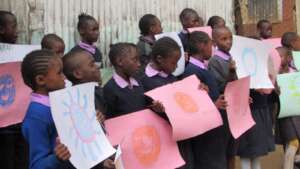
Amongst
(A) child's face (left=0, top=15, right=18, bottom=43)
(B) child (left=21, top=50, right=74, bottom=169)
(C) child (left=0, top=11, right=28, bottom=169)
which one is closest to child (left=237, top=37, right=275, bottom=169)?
(C) child (left=0, top=11, right=28, bottom=169)

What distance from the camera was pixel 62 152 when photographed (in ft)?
8.71

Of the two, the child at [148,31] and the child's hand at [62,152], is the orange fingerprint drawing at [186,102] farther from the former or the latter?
the child's hand at [62,152]

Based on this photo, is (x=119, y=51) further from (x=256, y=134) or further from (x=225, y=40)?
(x=256, y=134)

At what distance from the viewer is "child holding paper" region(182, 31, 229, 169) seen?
14.1 feet

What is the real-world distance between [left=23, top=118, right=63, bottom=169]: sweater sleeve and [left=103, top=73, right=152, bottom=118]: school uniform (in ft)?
3.29

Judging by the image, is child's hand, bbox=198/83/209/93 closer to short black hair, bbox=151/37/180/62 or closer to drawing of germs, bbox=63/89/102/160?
short black hair, bbox=151/37/180/62

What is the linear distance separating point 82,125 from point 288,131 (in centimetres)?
333

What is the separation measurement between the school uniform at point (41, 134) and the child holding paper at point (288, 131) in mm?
3370

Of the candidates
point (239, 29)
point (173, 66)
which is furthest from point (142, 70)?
point (239, 29)

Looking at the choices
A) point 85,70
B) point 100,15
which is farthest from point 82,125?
point 100,15

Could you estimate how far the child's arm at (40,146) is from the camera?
273 cm

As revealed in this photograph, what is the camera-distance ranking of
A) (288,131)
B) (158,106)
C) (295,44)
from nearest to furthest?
1. (158,106)
2. (288,131)
3. (295,44)

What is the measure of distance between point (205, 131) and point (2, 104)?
149cm

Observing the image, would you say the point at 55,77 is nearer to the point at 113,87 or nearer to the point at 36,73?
the point at 36,73
